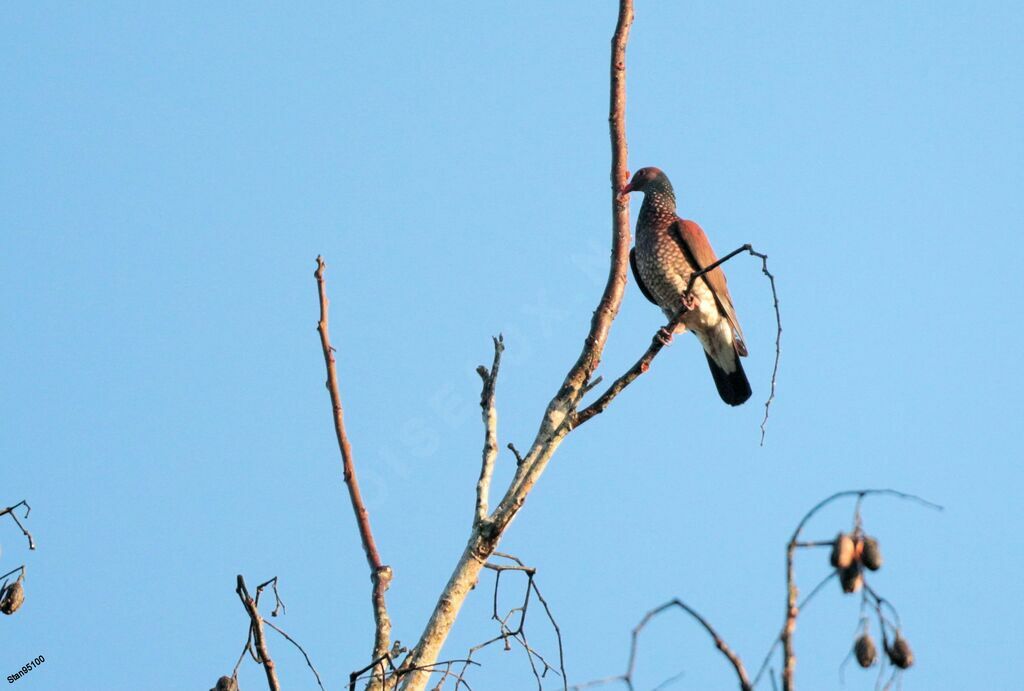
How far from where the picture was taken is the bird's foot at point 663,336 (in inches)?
142

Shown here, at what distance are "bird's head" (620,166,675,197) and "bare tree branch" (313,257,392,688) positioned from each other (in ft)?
11.8

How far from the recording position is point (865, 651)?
1.87m

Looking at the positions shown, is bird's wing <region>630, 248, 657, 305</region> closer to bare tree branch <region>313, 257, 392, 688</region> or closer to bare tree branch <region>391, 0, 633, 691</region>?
bare tree branch <region>391, 0, 633, 691</region>

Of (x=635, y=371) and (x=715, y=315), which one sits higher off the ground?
(x=715, y=315)

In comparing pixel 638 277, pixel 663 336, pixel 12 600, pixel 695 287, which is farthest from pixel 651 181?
pixel 12 600

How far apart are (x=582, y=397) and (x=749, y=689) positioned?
2.03 m

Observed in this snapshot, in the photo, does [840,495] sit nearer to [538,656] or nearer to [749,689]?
[749,689]

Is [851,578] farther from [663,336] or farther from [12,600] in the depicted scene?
[12,600]

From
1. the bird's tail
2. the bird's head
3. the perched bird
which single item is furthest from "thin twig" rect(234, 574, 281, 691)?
the bird's head

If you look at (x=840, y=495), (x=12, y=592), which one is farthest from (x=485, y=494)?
(x=840, y=495)

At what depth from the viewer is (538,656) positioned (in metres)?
2.91


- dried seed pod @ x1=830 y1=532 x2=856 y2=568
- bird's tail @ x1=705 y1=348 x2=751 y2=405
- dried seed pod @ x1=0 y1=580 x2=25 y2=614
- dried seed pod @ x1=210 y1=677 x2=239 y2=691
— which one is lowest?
dried seed pod @ x1=830 y1=532 x2=856 y2=568

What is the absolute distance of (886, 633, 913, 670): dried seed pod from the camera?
5.97 ft

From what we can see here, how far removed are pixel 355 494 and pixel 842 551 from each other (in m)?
1.71
